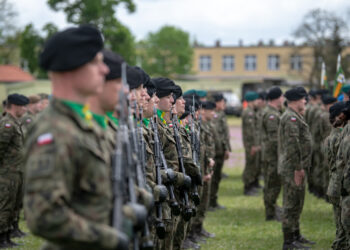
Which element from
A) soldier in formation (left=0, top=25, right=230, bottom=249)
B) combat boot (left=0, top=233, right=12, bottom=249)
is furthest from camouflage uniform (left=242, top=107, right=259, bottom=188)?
soldier in formation (left=0, top=25, right=230, bottom=249)

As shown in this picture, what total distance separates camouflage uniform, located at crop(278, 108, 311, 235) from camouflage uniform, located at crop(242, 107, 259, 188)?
632cm

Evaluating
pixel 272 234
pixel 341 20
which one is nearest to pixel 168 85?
pixel 272 234

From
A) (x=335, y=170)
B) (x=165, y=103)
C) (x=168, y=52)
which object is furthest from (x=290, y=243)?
(x=168, y=52)

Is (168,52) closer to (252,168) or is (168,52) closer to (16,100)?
(252,168)

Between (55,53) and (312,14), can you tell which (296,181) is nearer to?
(55,53)

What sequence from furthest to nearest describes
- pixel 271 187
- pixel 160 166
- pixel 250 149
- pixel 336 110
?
pixel 250 149, pixel 271 187, pixel 336 110, pixel 160 166

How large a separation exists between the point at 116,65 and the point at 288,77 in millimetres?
76485

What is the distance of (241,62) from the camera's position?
83.4 meters

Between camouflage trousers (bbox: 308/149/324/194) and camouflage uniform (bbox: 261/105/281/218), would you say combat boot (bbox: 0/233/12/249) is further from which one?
camouflage trousers (bbox: 308/149/324/194)

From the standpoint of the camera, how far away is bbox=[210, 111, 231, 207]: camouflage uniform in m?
13.4

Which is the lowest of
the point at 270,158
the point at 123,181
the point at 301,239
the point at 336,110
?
the point at 301,239

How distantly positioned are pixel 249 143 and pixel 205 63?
70630 mm

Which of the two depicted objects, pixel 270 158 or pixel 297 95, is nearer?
pixel 297 95

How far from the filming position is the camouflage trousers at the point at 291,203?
886cm
